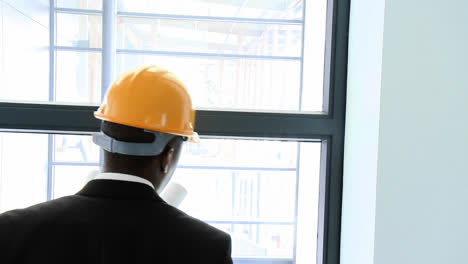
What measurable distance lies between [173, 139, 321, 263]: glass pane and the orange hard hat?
1015 mm

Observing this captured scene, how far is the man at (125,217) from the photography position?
2.48 ft

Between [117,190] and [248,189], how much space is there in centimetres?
160

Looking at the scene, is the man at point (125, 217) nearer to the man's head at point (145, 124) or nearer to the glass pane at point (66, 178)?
the man's head at point (145, 124)

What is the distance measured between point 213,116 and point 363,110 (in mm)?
551

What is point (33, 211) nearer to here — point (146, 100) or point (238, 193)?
point (146, 100)

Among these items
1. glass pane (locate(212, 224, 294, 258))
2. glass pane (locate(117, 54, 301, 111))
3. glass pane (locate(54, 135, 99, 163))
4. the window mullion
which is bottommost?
glass pane (locate(212, 224, 294, 258))

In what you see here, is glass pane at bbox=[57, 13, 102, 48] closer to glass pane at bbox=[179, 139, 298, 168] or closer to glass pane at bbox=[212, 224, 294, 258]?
glass pane at bbox=[179, 139, 298, 168]

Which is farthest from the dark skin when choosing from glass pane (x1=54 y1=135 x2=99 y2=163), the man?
glass pane (x1=54 y1=135 x2=99 y2=163)

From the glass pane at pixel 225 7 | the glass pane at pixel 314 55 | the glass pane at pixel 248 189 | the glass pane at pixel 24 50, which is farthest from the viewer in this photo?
the glass pane at pixel 248 189

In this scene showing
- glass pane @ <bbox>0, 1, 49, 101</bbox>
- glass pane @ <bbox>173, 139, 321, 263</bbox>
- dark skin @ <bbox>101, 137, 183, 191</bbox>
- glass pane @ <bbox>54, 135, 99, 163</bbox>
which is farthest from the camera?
glass pane @ <bbox>54, 135, 99, 163</bbox>

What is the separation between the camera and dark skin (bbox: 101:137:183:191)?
0.85 m

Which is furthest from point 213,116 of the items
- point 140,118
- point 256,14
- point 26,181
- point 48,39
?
point 26,181

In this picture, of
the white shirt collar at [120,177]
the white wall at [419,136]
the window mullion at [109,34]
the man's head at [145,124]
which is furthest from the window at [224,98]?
the white shirt collar at [120,177]

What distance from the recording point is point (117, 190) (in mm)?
807
